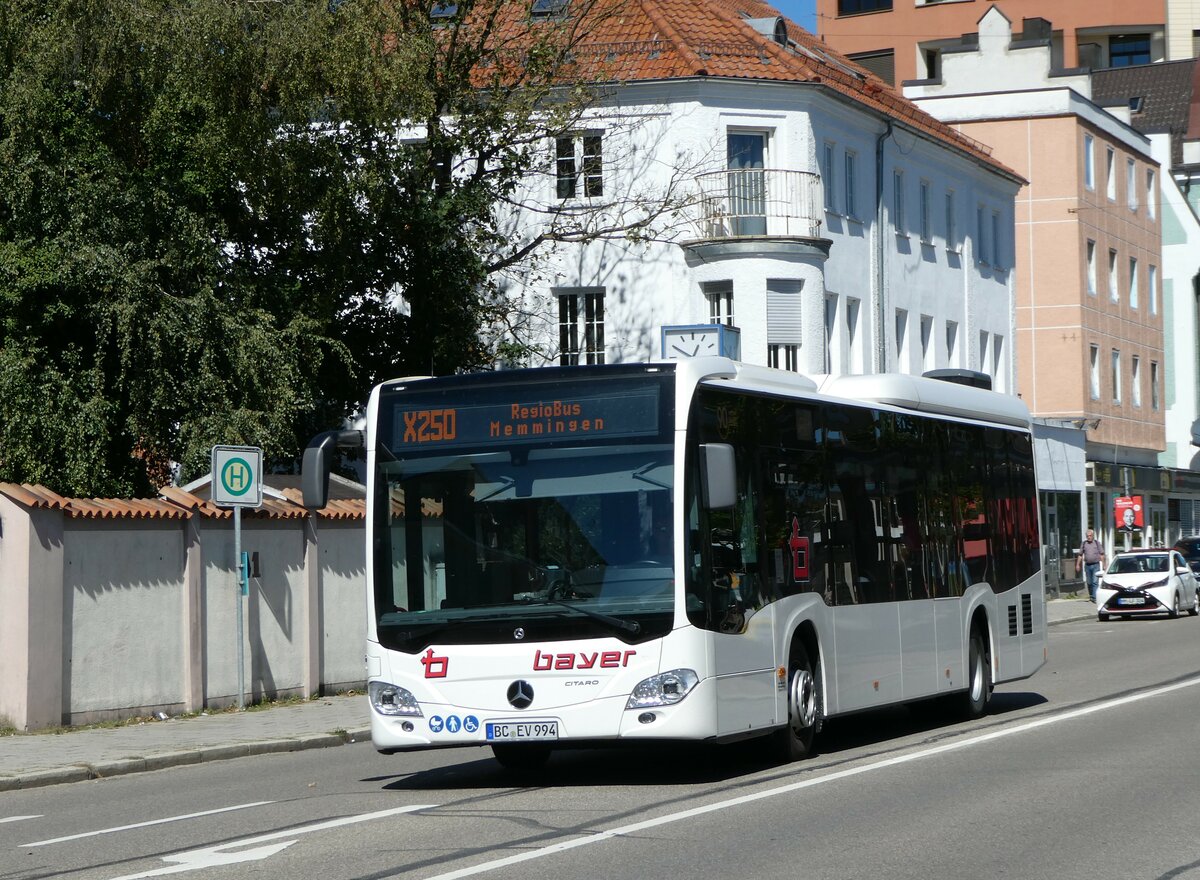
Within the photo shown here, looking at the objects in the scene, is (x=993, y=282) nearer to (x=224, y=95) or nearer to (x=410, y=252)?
(x=410, y=252)

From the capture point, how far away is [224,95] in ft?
86.4

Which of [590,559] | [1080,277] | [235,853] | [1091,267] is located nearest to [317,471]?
[590,559]

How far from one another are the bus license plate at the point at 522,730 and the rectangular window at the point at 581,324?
2854cm

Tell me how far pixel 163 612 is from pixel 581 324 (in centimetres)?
2181

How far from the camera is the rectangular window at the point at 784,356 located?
132ft

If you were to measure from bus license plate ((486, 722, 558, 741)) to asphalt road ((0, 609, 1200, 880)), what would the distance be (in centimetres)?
37

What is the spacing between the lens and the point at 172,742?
1750 cm

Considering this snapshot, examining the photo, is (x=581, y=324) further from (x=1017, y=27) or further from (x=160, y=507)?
(x=1017, y=27)

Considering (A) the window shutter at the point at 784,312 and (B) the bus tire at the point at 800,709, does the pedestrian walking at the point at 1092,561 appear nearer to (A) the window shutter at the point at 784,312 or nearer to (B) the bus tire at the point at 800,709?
(A) the window shutter at the point at 784,312

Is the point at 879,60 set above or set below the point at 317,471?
above

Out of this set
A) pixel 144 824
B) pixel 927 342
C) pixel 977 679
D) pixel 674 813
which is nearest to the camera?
pixel 674 813

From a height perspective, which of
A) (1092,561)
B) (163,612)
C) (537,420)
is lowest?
(1092,561)

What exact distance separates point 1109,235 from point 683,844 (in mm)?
55271

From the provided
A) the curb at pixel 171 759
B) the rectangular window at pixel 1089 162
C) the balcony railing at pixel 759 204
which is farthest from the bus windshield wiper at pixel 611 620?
the rectangular window at pixel 1089 162
